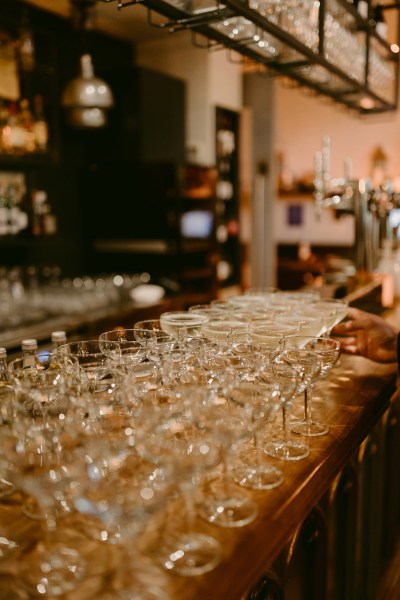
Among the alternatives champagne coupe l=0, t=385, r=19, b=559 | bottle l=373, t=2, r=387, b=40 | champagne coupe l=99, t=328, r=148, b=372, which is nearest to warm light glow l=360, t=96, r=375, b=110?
bottle l=373, t=2, r=387, b=40

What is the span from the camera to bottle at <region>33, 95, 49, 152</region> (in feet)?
13.8

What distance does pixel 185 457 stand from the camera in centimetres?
106

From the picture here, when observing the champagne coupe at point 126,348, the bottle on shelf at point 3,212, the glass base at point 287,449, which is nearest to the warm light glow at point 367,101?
the bottle on shelf at point 3,212

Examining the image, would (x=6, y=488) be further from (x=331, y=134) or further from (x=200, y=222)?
(x=331, y=134)

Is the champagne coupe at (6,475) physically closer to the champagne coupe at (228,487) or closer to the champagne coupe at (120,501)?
the champagne coupe at (120,501)

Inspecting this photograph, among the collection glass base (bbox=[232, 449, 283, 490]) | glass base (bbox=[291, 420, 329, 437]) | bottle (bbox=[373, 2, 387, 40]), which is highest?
bottle (bbox=[373, 2, 387, 40])

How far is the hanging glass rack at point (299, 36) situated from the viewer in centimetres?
201

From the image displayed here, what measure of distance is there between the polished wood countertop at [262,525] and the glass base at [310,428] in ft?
0.07

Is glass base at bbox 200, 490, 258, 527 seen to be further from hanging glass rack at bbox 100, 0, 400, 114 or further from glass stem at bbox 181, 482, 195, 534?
hanging glass rack at bbox 100, 0, 400, 114

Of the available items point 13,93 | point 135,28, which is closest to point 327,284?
point 13,93

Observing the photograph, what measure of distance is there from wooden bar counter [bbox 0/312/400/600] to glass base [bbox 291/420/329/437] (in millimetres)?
21

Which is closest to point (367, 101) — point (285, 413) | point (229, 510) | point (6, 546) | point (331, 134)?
point (331, 134)

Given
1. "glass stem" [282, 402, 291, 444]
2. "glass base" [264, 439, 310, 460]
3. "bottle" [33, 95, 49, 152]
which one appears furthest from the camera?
"bottle" [33, 95, 49, 152]

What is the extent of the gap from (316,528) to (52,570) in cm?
100
